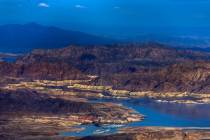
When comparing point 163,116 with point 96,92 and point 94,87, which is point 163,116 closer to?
point 96,92

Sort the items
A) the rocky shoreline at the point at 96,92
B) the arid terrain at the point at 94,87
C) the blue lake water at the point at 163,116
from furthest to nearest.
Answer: the rocky shoreline at the point at 96,92
the blue lake water at the point at 163,116
the arid terrain at the point at 94,87

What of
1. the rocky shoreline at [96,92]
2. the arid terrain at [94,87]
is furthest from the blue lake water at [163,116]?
the rocky shoreline at [96,92]

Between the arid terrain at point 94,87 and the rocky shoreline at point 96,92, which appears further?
the rocky shoreline at point 96,92

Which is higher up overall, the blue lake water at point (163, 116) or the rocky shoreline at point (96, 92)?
the rocky shoreline at point (96, 92)

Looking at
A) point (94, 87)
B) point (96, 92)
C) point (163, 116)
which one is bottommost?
point (163, 116)

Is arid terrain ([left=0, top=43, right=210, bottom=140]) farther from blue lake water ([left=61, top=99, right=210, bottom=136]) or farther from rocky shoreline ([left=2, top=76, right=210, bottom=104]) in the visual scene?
blue lake water ([left=61, top=99, right=210, bottom=136])

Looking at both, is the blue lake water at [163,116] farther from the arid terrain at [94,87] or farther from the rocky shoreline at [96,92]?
the rocky shoreline at [96,92]

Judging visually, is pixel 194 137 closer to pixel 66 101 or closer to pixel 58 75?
pixel 66 101

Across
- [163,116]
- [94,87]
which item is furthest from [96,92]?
[163,116]

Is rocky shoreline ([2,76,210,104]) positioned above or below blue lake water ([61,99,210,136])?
above

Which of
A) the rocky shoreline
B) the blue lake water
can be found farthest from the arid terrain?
the blue lake water
